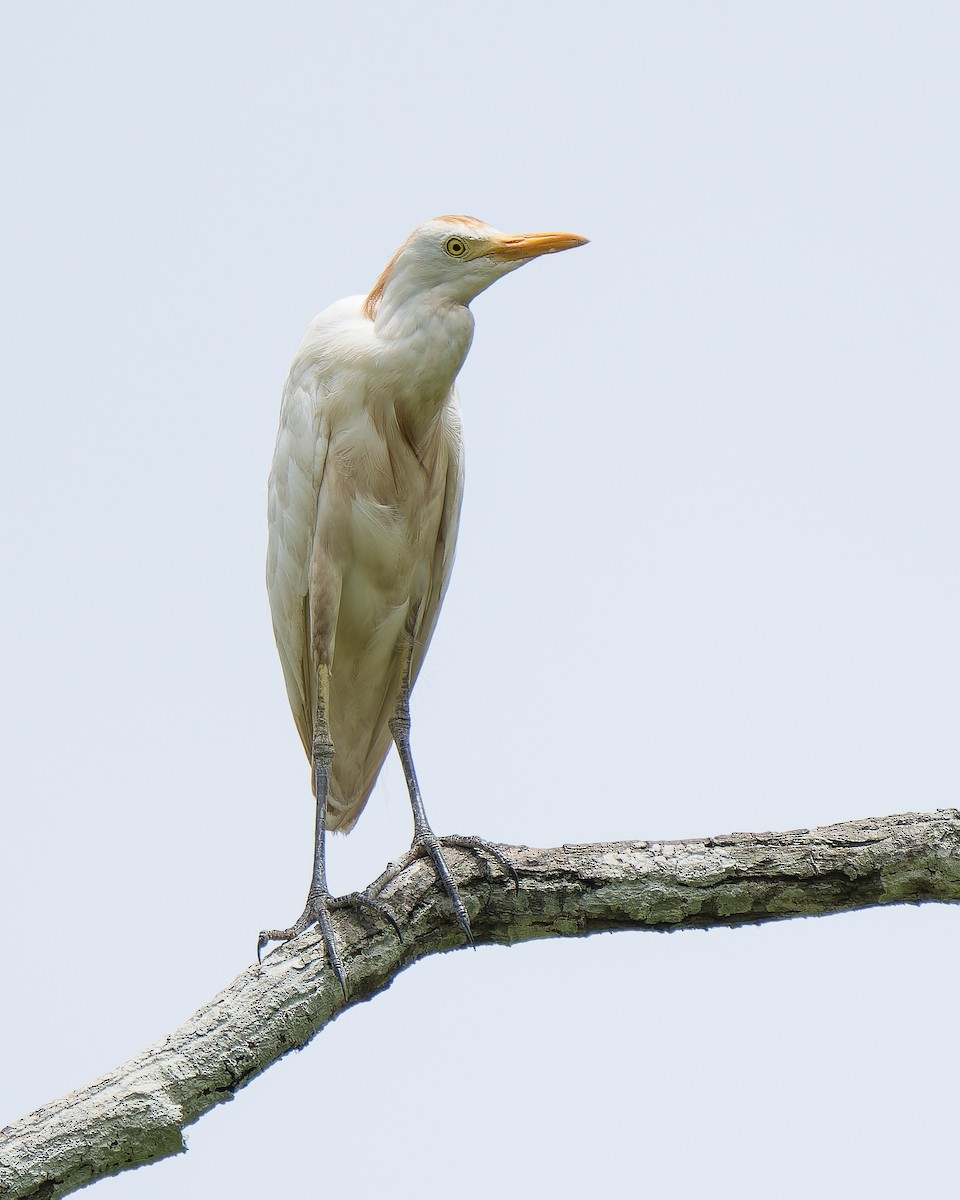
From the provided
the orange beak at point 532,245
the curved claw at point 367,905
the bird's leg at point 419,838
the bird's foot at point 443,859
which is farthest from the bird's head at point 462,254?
the curved claw at point 367,905

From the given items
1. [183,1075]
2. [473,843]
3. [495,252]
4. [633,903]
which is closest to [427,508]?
[495,252]

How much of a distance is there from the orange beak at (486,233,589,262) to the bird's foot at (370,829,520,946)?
1.90 meters

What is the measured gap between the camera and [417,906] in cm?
409

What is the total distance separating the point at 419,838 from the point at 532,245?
197cm

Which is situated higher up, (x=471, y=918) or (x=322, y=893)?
(x=322, y=893)

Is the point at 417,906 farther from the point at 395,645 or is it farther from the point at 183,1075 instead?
the point at 395,645

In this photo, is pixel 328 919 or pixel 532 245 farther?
pixel 532 245

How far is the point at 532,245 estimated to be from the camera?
4785 mm

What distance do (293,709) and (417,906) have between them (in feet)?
5.23

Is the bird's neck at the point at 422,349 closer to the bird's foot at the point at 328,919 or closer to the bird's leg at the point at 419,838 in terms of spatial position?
the bird's leg at the point at 419,838

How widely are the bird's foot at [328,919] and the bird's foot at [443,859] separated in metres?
0.10

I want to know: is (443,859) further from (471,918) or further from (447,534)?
(447,534)

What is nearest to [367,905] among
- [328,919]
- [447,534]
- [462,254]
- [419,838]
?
[328,919]

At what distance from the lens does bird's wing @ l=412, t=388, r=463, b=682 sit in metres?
5.28
